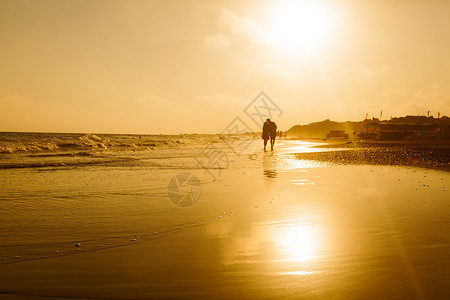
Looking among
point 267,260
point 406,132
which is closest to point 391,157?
point 267,260

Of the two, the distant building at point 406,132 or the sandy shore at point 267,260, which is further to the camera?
the distant building at point 406,132

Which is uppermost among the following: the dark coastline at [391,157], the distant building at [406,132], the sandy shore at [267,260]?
the distant building at [406,132]

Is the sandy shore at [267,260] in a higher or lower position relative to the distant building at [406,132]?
lower

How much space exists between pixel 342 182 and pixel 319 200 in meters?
2.84

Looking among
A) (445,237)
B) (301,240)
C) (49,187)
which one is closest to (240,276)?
(301,240)

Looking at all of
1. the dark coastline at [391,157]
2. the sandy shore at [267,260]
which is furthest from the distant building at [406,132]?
the sandy shore at [267,260]

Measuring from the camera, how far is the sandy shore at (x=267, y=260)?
2.48 metres

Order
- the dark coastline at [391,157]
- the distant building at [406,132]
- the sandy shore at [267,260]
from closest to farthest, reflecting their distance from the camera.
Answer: the sandy shore at [267,260], the dark coastline at [391,157], the distant building at [406,132]

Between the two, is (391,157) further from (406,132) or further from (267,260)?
(406,132)

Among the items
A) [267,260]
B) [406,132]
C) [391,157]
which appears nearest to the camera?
[267,260]

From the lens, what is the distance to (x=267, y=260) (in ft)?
10.1

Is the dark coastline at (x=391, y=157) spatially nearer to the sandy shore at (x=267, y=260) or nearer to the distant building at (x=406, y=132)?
the sandy shore at (x=267, y=260)

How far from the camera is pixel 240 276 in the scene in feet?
8.96

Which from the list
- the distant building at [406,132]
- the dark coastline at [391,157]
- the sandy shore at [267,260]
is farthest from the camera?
the distant building at [406,132]
